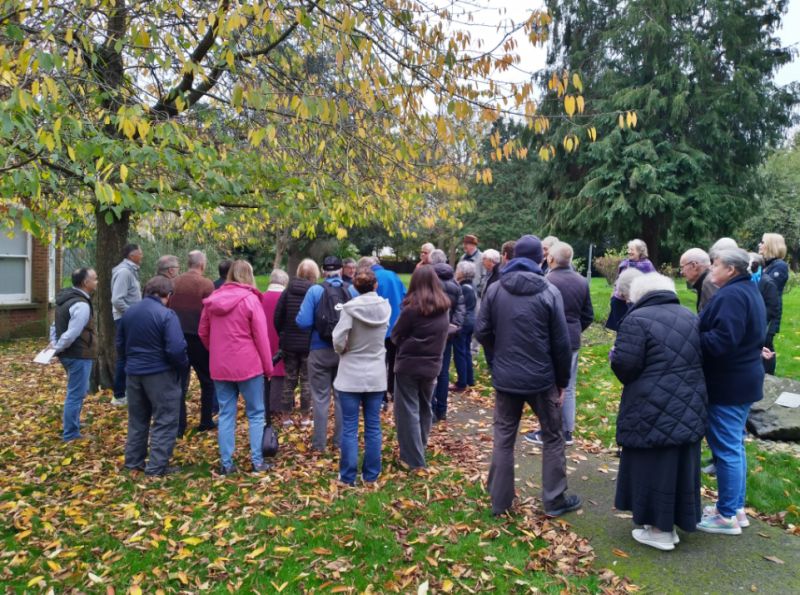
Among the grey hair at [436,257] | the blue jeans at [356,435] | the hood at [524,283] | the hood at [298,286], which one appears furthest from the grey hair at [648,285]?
the hood at [298,286]

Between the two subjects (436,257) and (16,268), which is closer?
(436,257)

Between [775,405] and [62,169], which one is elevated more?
[62,169]

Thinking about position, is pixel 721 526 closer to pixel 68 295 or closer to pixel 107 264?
pixel 68 295

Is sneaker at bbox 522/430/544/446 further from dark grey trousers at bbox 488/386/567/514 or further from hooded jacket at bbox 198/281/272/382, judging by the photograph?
hooded jacket at bbox 198/281/272/382

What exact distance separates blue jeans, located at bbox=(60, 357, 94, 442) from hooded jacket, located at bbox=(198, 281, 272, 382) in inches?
73.6

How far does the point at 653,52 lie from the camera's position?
67.6 ft

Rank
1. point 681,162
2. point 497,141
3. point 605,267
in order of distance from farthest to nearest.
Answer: point 605,267
point 681,162
point 497,141

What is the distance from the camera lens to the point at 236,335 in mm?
5414

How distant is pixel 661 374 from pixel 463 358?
190 inches

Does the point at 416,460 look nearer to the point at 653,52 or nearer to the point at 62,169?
the point at 62,169

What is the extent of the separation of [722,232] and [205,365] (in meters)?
20.6

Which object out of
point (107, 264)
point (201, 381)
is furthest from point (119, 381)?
point (201, 381)

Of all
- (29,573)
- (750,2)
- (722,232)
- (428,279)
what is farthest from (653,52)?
(29,573)

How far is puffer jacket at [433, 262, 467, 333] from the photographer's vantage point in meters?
7.25
